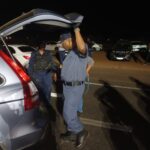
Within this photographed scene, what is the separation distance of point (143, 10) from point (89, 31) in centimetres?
1080

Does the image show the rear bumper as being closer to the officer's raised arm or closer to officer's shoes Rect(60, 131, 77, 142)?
the officer's raised arm

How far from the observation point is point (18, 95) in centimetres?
421

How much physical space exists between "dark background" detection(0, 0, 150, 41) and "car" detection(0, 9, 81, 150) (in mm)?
55051

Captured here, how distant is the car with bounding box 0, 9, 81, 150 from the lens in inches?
159

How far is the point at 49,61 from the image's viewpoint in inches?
303

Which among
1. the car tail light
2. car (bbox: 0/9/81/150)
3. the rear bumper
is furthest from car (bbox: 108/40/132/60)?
the car tail light

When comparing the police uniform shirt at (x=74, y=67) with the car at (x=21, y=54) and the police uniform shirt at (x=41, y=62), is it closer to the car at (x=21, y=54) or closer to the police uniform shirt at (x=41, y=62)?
the police uniform shirt at (x=41, y=62)

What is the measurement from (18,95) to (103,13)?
6743 centimetres

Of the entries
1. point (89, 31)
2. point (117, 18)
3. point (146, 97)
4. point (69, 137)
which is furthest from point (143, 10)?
point (69, 137)

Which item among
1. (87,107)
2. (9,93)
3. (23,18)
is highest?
(23,18)

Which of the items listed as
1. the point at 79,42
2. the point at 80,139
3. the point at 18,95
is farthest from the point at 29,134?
the point at 80,139

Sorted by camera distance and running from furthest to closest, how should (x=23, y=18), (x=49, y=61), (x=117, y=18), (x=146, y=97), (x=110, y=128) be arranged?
(x=117, y=18) < (x=146, y=97) < (x=49, y=61) < (x=110, y=128) < (x=23, y=18)

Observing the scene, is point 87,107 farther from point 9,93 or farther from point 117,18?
point 117,18

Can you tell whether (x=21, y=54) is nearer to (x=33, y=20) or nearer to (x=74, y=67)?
(x=74, y=67)
